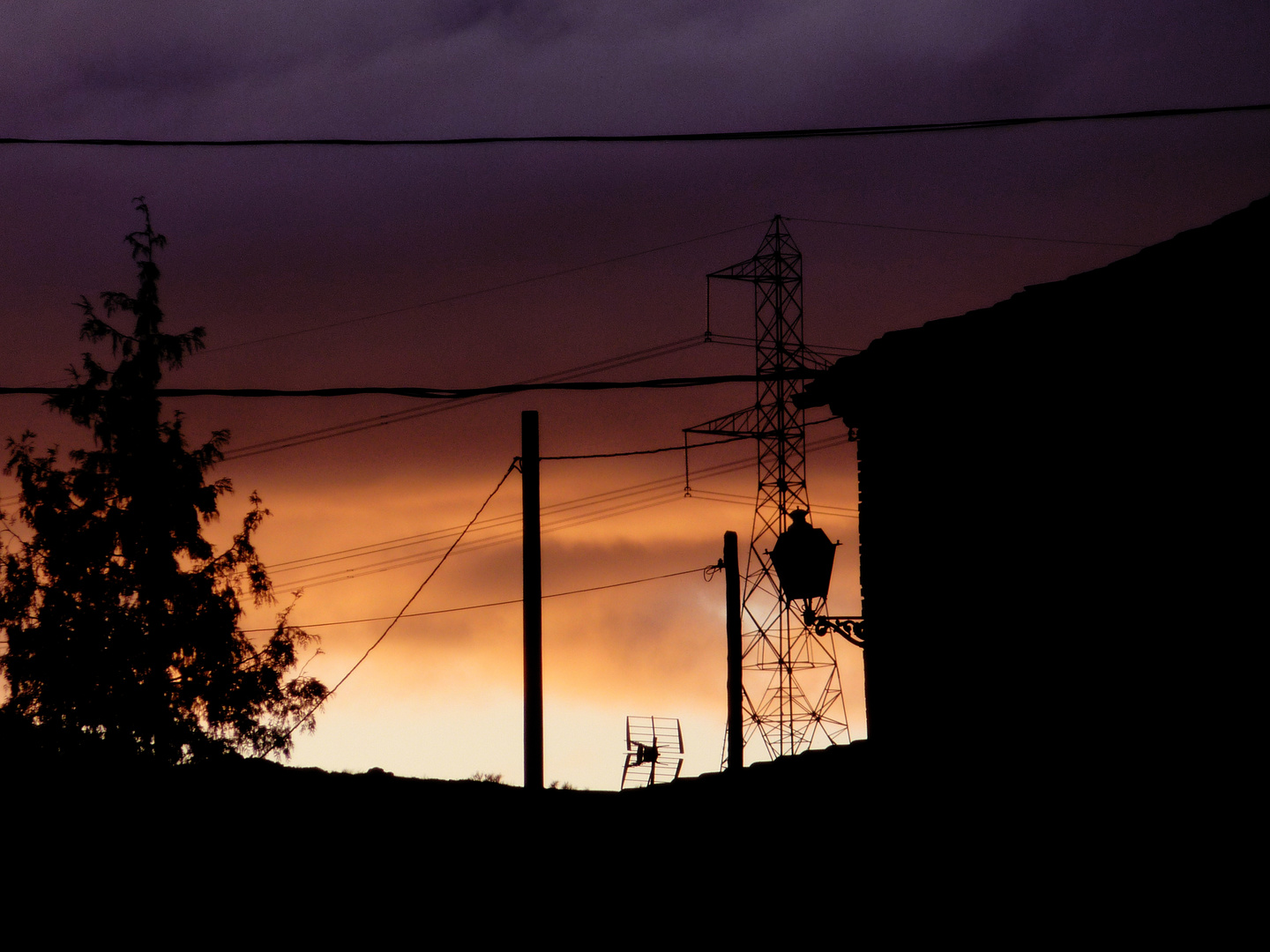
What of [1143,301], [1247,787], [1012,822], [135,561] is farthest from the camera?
[135,561]

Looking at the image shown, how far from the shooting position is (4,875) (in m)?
10.9

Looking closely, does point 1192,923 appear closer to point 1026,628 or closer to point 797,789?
Result: point 1026,628

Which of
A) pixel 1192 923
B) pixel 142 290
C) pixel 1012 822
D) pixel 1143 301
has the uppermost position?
pixel 142 290

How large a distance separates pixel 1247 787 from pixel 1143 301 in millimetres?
3585

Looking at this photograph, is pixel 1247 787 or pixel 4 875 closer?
pixel 1247 787

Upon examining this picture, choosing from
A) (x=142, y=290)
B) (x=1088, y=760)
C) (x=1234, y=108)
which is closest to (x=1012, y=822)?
(x=1088, y=760)

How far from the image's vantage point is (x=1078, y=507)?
983 cm

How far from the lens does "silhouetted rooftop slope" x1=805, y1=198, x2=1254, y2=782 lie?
28.7ft

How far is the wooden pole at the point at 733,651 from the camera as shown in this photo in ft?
67.7

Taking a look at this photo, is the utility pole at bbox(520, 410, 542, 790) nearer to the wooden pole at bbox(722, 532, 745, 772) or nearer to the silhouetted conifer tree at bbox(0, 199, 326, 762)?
the wooden pole at bbox(722, 532, 745, 772)

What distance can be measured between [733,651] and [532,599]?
7.80 metres

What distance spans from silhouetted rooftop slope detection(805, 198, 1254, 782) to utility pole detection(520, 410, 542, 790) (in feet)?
13.5

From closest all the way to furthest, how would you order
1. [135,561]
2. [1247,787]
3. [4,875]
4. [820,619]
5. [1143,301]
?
[1247,787], [1143,301], [4,875], [820,619], [135,561]

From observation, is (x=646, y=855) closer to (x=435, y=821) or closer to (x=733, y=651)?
(x=435, y=821)
